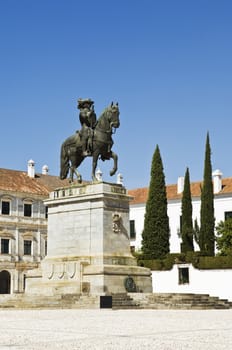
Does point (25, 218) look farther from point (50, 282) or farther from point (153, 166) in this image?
point (50, 282)

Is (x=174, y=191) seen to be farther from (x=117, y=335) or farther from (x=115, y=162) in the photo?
(x=117, y=335)

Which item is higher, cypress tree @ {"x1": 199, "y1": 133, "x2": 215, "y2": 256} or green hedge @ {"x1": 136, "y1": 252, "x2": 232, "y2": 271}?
cypress tree @ {"x1": 199, "y1": 133, "x2": 215, "y2": 256}

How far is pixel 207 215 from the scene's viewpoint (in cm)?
5225

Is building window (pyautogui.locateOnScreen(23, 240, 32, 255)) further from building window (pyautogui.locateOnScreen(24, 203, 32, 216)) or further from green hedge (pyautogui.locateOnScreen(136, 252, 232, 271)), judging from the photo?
green hedge (pyautogui.locateOnScreen(136, 252, 232, 271))

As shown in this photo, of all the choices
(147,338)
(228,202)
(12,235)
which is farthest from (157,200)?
(147,338)

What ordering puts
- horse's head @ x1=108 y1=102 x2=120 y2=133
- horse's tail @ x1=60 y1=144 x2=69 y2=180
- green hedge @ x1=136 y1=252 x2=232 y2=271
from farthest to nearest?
1. green hedge @ x1=136 y1=252 x2=232 y2=271
2. horse's tail @ x1=60 y1=144 x2=69 y2=180
3. horse's head @ x1=108 y1=102 x2=120 y2=133

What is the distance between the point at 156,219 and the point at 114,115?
24.3m

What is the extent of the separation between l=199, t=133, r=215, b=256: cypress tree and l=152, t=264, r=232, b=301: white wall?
8.72ft

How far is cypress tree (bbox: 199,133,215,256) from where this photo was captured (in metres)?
50.8

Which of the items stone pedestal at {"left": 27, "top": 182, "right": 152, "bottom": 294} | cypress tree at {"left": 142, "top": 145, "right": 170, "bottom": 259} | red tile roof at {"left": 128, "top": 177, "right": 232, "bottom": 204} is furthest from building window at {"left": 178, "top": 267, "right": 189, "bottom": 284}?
stone pedestal at {"left": 27, "top": 182, "right": 152, "bottom": 294}

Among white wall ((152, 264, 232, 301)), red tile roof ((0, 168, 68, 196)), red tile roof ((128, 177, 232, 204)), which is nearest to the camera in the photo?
white wall ((152, 264, 232, 301))

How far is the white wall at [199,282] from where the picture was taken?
4500 cm

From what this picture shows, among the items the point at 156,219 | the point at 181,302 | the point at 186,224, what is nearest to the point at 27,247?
the point at 156,219

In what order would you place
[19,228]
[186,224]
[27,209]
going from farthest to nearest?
[27,209], [19,228], [186,224]
